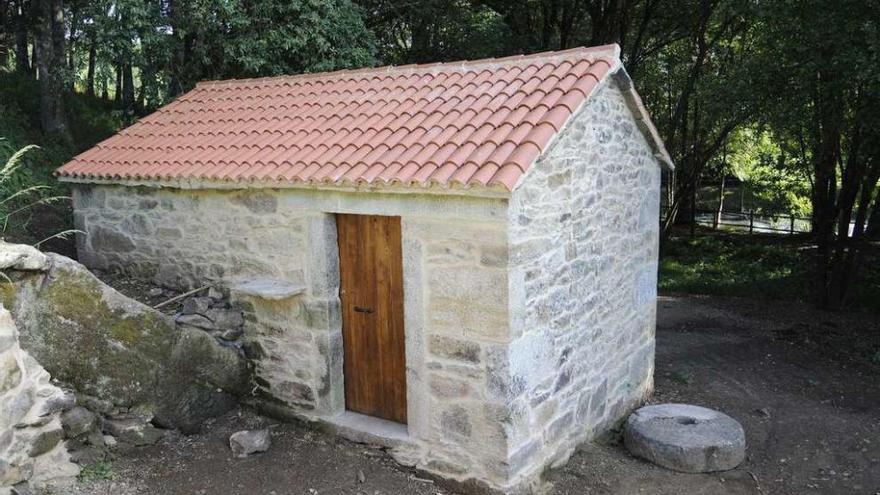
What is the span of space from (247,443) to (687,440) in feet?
12.9

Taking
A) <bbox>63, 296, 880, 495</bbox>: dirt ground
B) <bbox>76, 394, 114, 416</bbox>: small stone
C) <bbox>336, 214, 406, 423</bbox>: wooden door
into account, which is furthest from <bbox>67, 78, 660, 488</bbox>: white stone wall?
<bbox>76, 394, 114, 416</bbox>: small stone

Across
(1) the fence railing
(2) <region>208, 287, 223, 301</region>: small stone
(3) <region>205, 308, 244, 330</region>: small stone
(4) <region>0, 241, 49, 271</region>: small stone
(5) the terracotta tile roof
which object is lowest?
(1) the fence railing

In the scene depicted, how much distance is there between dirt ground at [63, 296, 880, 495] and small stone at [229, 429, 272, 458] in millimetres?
84

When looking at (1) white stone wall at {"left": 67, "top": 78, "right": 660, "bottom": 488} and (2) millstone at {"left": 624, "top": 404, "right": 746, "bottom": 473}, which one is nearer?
(1) white stone wall at {"left": 67, "top": 78, "right": 660, "bottom": 488}

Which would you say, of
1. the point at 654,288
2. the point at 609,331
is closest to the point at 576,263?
the point at 609,331

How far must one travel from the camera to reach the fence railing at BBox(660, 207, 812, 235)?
63.4ft

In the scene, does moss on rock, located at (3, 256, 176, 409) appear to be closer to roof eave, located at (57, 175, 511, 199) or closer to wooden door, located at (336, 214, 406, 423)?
roof eave, located at (57, 175, 511, 199)

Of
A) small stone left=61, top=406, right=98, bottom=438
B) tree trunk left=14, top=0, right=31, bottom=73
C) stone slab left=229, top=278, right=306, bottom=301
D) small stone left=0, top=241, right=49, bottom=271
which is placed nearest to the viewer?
small stone left=0, top=241, right=49, bottom=271

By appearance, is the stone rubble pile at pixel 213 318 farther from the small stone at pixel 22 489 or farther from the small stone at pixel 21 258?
the small stone at pixel 22 489

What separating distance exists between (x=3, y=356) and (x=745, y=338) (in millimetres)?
10115

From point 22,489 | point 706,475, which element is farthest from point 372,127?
point 706,475

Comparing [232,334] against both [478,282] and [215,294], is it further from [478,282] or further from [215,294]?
[478,282]

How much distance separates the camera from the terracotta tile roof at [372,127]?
5137 mm

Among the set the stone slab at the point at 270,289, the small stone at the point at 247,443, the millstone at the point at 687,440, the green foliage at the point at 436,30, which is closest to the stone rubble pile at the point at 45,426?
the small stone at the point at 247,443
